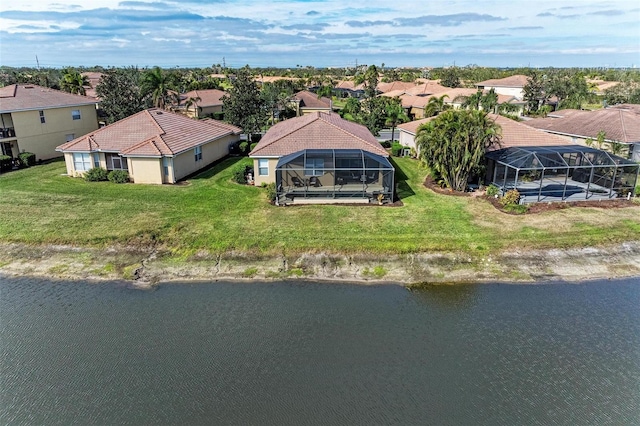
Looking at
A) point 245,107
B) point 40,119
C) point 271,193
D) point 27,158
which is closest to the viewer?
point 271,193

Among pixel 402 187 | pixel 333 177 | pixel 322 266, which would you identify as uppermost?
pixel 333 177

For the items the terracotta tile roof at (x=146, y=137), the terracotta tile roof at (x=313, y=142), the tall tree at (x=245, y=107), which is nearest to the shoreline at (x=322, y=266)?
the terracotta tile roof at (x=146, y=137)

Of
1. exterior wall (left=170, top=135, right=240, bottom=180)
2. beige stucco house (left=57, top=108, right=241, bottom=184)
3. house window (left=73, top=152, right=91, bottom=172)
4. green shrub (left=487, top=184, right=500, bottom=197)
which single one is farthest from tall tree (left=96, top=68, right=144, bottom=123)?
green shrub (left=487, top=184, right=500, bottom=197)

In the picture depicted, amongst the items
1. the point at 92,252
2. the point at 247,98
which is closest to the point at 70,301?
the point at 92,252

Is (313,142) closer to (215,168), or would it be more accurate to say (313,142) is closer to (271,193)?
(271,193)

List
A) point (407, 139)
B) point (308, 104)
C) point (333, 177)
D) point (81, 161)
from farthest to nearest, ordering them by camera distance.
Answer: point (308, 104) < point (407, 139) < point (81, 161) < point (333, 177)

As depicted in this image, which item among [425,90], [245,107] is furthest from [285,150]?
[425,90]

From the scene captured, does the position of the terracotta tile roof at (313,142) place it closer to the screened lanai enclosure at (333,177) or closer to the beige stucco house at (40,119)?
the screened lanai enclosure at (333,177)

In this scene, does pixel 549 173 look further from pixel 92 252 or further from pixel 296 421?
pixel 92 252
